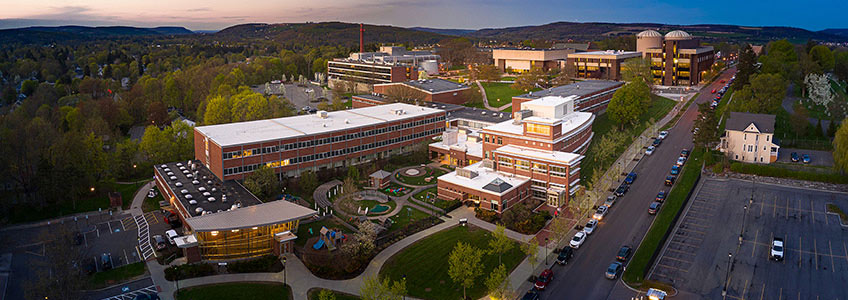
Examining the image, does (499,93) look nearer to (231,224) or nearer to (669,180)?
(669,180)

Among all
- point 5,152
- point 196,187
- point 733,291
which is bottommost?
point 733,291

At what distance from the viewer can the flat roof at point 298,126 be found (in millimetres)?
58125

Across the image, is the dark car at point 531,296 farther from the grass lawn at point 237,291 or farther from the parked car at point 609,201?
the parked car at point 609,201

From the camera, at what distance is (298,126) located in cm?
6419

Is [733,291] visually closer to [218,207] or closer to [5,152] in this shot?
[218,207]

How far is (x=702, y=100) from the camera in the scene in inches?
3996

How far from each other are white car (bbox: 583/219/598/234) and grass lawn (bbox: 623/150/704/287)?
420 cm

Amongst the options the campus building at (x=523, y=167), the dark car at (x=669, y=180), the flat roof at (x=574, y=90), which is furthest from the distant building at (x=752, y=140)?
the flat roof at (x=574, y=90)

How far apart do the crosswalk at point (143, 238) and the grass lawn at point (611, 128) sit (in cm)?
4361

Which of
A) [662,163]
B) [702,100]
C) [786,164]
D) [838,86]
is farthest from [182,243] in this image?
[838,86]

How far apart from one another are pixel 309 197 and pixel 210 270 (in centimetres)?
1760

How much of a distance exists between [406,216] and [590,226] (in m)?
16.6

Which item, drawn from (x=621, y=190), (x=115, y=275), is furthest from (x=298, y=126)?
(x=621, y=190)

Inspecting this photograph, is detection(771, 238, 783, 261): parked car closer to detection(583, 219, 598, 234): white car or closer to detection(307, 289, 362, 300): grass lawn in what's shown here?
detection(583, 219, 598, 234): white car
